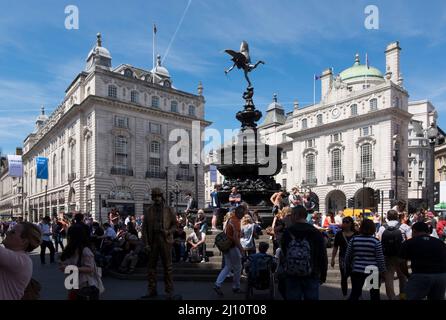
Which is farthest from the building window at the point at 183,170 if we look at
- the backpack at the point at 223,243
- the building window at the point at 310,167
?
the backpack at the point at 223,243

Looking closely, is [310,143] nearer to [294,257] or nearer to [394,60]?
[394,60]

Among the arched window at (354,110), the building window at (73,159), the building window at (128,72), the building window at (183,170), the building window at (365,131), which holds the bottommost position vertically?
the building window at (183,170)

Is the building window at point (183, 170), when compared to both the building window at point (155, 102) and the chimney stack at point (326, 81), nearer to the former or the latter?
→ the building window at point (155, 102)

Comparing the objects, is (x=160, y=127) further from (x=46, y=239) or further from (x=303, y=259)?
(x=303, y=259)

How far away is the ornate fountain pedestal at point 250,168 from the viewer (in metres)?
16.3

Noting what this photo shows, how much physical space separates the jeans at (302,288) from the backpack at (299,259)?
171 millimetres

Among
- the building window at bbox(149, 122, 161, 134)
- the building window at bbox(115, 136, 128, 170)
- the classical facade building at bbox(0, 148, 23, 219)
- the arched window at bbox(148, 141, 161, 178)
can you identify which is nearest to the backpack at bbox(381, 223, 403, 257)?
the building window at bbox(115, 136, 128, 170)

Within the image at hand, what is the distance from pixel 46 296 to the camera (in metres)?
9.20

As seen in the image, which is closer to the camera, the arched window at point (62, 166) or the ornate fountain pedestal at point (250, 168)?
the ornate fountain pedestal at point (250, 168)

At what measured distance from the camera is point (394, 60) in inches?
2660

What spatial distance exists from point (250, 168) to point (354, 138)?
168 feet

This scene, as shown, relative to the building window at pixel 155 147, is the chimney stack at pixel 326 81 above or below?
above

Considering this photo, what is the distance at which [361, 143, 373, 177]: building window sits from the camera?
203 ft

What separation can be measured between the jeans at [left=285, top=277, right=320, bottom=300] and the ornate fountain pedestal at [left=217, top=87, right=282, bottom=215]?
33.9 feet
